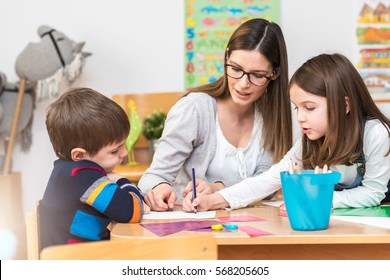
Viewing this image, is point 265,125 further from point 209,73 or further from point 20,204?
point 20,204

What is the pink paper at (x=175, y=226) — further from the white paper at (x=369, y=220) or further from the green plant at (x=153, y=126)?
the green plant at (x=153, y=126)

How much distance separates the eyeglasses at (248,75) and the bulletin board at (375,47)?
1.38m

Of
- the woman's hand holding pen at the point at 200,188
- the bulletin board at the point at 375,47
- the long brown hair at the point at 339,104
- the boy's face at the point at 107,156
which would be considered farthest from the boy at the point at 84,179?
the bulletin board at the point at 375,47

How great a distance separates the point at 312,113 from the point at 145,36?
1.60 m

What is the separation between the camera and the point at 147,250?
28.6 inches

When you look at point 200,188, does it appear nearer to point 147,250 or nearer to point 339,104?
point 339,104

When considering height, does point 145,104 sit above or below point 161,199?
above

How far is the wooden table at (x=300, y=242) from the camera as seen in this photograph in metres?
0.91

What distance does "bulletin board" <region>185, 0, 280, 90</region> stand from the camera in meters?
2.72

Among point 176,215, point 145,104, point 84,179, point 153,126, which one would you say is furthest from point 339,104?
point 145,104

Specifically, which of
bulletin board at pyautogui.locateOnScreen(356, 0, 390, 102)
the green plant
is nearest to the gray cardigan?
the green plant

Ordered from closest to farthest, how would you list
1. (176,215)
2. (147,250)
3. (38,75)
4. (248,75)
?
(147,250) → (176,215) → (248,75) → (38,75)

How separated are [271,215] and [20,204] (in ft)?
6.19

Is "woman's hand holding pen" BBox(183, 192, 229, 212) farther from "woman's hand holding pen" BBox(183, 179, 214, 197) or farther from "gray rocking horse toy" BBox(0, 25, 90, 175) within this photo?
"gray rocking horse toy" BBox(0, 25, 90, 175)
